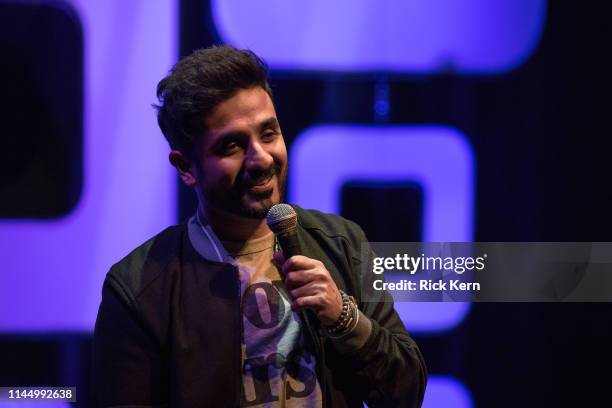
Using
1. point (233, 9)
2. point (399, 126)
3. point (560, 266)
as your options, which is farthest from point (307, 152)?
point (560, 266)

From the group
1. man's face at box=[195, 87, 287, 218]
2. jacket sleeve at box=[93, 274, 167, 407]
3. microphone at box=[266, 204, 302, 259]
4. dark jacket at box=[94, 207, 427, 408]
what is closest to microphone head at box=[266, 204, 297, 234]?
microphone at box=[266, 204, 302, 259]

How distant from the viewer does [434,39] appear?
2.27 metres

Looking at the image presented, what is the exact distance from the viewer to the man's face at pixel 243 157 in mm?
1414

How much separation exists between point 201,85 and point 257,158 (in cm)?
20

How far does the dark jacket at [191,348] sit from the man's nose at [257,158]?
220mm

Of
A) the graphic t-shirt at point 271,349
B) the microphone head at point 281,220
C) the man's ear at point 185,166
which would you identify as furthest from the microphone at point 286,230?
the man's ear at point 185,166

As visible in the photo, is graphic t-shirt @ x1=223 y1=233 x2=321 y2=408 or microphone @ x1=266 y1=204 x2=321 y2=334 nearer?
microphone @ x1=266 y1=204 x2=321 y2=334

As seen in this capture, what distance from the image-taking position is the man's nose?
140cm

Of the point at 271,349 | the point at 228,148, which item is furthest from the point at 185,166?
the point at 271,349

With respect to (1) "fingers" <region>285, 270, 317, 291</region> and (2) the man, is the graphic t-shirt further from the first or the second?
(1) "fingers" <region>285, 270, 317, 291</region>

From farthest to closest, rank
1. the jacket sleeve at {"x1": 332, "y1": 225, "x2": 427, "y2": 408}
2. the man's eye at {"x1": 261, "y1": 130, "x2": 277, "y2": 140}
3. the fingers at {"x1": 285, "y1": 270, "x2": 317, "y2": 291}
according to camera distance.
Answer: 1. the man's eye at {"x1": 261, "y1": 130, "x2": 277, "y2": 140}
2. the jacket sleeve at {"x1": 332, "y1": 225, "x2": 427, "y2": 408}
3. the fingers at {"x1": 285, "y1": 270, "x2": 317, "y2": 291}

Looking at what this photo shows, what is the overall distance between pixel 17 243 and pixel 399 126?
128cm

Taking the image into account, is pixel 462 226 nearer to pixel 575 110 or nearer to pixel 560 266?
pixel 560 266

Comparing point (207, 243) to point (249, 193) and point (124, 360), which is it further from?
point (124, 360)
